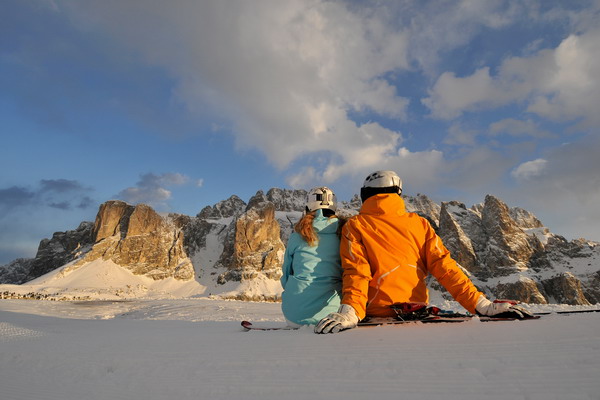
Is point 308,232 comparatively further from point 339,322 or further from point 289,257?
point 339,322

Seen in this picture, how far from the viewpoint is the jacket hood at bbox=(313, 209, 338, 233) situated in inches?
176

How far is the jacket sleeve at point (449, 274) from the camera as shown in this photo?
3.25 m

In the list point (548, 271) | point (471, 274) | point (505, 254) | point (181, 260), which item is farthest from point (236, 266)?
point (548, 271)

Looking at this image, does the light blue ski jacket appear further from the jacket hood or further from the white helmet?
the white helmet

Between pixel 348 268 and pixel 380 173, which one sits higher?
pixel 380 173

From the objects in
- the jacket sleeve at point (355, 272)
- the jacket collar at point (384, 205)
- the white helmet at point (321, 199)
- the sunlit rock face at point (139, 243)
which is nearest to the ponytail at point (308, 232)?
the white helmet at point (321, 199)

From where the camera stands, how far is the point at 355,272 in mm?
3486

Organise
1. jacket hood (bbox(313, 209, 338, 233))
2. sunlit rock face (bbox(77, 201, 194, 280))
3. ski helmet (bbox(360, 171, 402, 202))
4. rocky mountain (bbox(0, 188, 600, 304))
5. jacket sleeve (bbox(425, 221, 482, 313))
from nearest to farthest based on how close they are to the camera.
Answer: jacket sleeve (bbox(425, 221, 482, 313)), ski helmet (bbox(360, 171, 402, 202)), jacket hood (bbox(313, 209, 338, 233)), rocky mountain (bbox(0, 188, 600, 304)), sunlit rock face (bbox(77, 201, 194, 280))

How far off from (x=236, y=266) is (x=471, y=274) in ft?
189

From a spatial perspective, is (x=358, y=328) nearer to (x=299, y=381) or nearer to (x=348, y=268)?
(x=348, y=268)

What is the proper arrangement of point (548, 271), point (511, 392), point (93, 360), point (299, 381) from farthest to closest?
1. point (548, 271)
2. point (93, 360)
3. point (299, 381)
4. point (511, 392)

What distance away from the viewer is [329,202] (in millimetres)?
4898

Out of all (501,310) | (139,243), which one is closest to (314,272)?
(501,310)

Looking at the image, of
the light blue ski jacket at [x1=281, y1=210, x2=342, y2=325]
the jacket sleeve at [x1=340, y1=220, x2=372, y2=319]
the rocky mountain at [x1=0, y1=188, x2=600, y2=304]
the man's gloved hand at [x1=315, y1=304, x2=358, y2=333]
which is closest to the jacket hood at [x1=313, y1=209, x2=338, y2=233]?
the light blue ski jacket at [x1=281, y1=210, x2=342, y2=325]
